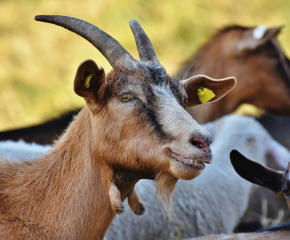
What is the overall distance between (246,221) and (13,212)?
3575mm

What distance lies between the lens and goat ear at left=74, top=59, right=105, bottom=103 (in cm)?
261

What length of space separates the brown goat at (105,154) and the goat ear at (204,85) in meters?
0.24

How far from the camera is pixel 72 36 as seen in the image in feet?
35.2

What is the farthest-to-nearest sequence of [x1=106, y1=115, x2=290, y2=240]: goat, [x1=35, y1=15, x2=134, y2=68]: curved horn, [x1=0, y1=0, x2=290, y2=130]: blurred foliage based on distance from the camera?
[x1=0, y1=0, x2=290, y2=130]: blurred foliage → [x1=106, y1=115, x2=290, y2=240]: goat → [x1=35, y1=15, x2=134, y2=68]: curved horn

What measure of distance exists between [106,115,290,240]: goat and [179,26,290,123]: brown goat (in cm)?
85

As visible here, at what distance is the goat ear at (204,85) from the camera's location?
3270mm

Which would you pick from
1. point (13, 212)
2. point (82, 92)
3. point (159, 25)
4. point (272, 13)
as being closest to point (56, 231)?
point (13, 212)

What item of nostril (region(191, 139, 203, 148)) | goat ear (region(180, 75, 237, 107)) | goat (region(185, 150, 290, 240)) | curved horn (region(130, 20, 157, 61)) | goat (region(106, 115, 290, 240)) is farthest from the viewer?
goat (region(106, 115, 290, 240))

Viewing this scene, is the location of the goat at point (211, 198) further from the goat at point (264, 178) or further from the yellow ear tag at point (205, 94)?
the yellow ear tag at point (205, 94)

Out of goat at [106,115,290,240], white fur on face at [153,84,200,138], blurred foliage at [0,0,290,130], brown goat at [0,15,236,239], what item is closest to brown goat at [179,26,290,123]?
goat at [106,115,290,240]

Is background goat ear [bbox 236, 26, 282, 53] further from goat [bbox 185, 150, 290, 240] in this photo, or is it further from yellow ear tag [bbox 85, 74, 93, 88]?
yellow ear tag [bbox 85, 74, 93, 88]

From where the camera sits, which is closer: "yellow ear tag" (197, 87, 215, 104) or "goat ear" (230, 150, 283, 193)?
"yellow ear tag" (197, 87, 215, 104)

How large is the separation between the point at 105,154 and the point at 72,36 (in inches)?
332

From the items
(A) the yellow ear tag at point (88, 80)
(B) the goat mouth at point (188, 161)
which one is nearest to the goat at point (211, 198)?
(B) the goat mouth at point (188, 161)
